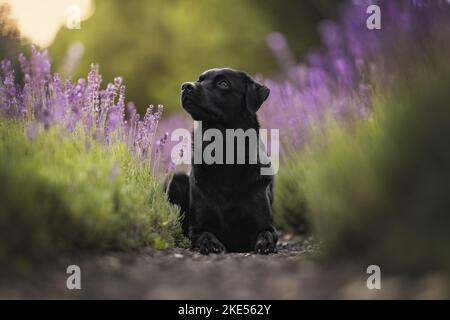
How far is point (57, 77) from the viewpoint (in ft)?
13.4

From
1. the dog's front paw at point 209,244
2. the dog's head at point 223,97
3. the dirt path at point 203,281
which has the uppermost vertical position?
the dog's head at point 223,97

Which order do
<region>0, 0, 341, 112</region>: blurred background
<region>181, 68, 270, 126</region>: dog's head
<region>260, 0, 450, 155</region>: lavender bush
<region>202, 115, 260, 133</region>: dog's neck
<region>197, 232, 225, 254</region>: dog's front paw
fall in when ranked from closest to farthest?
<region>260, 0, 450, 155</region>: lavender bush, <region>197, 232, 225, 254</region>: dog's front paw, <region>181, 68, 270, 126</region>: dog's head, <region>202, 115, 260, 133</region>: dog's neck, <region>0, 0, 341, 112</region>: blurred background

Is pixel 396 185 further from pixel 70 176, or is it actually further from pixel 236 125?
pixel 236 125

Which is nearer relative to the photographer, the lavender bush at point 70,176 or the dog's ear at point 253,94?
the lavender bush at point 70,176

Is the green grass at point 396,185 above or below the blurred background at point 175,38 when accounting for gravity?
below

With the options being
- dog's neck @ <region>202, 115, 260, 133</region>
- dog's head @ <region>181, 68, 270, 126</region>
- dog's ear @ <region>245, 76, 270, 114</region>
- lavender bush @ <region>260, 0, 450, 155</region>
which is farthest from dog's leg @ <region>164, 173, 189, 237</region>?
lavender bush @ <region>260, 0, 450, 155</region>

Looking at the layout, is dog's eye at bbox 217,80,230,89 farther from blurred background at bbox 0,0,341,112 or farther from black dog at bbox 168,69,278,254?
blurred background at bbox 0,0,341,112

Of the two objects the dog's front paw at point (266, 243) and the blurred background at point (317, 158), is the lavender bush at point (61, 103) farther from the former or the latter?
the dog's front paw at point (266, 243)

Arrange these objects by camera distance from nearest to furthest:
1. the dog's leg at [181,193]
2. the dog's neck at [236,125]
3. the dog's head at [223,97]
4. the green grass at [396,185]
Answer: the green grass at [396,185], the dog's head at [223,97], the dog's neck at [236,125], the dog's leg at [181,193]

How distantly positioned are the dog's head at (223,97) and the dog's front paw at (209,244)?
2.96 ft

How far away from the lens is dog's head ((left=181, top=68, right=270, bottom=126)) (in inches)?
177

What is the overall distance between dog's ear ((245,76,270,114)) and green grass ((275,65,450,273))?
137 centimetres

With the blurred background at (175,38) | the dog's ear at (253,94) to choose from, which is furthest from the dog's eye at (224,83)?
the blurred background at (175,38)

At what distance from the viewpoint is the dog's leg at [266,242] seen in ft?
14.4
